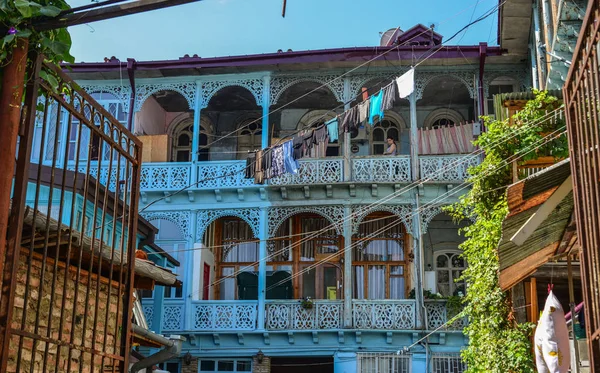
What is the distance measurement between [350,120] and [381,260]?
5372 mm

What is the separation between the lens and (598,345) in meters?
4.77

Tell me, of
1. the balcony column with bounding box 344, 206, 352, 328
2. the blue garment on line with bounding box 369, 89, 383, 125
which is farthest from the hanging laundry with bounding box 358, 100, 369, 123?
the balcony column with bounding box 344, 206, 352, 328

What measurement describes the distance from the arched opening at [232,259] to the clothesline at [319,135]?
2811 millimetres

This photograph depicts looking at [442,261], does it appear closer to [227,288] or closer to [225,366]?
[227,288]

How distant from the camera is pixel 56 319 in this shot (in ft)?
21.7

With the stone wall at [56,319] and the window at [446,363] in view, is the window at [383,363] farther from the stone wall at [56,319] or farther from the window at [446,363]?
the stone wall at [56,319]

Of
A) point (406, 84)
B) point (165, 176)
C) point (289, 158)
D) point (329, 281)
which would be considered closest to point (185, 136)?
point (165, 176)

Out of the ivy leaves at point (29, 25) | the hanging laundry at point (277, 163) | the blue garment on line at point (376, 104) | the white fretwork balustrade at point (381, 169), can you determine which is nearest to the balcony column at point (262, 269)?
the hanging laundry at point (277, 163)

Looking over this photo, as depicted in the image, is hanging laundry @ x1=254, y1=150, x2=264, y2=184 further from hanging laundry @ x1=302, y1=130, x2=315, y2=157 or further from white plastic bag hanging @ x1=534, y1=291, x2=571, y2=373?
white plastic bag hanging @ x1=534, y1=291, x2=571, y2=373

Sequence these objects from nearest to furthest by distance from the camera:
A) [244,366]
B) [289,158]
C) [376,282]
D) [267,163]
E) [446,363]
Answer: [289,158]
[267,163]
[446,363]
[244,366]
[376,282]

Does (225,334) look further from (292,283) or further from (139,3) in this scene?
(139,3)

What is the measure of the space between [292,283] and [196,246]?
110 inches

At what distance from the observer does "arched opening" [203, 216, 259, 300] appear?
Answer: 878 inches

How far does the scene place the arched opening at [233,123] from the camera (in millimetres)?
24328
